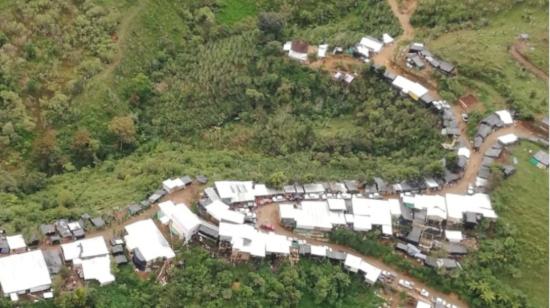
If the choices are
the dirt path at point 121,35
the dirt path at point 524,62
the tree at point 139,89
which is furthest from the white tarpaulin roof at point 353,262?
the dirt path at point 121,35

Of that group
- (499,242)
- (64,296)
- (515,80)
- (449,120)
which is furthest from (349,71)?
(64,296)

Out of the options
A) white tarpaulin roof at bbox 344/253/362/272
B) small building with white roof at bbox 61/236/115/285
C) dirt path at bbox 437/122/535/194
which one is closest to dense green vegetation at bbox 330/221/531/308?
white tarpaulin roof at bbox 344/253/362/272

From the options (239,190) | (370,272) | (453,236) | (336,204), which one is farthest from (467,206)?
(239,190)

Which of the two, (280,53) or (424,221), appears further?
(280,53)

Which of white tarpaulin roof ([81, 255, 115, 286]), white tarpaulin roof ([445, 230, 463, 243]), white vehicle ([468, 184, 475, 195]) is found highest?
white tarpaulin roof ([81, 255, 115, 286])

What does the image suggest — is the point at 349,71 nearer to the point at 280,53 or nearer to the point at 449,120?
the point at 280,53

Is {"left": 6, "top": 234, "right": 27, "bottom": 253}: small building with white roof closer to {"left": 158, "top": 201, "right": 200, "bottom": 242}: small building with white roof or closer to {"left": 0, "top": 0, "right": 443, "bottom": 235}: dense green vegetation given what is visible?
{"left": 0, "top": 0, "right": 443, "bottom": 235}: dense green vegetation
